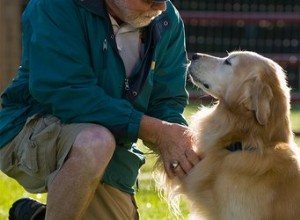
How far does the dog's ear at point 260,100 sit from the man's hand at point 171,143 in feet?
1.30

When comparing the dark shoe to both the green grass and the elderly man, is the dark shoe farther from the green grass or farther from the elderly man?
the green grass

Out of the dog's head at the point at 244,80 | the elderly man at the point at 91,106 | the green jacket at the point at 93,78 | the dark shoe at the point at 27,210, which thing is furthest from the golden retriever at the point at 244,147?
the dark shoe at the point at 27,210

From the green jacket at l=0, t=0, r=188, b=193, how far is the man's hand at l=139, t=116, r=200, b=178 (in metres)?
0.08

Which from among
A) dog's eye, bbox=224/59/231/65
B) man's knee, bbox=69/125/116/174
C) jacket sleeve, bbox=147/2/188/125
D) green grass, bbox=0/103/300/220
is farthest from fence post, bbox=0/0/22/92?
man's knee, bbox=69/125/116/174

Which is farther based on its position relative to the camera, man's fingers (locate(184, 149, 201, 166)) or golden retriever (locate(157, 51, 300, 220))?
man's fingers (locate(184, 149, 201, 166))

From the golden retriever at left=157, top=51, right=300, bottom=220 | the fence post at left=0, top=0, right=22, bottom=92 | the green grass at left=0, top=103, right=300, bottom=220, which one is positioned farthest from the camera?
the fence post at left=0, top=0, right=22, bottom=92

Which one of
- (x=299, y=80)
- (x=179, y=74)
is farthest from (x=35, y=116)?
(x=299, y=80)

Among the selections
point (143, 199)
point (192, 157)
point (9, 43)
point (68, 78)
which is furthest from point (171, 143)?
point (9, 43)

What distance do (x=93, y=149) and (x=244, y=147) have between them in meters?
0.78

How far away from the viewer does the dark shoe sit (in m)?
4.88

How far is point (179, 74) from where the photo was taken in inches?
199

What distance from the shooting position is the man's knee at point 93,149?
433cm

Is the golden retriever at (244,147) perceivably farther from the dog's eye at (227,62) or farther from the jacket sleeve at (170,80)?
the jacket sleeve at (170,80)

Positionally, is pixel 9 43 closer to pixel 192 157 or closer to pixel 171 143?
pixel 192 157
